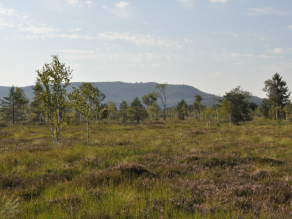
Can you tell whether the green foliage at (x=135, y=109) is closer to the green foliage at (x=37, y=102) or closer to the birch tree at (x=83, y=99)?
the green foliage at (x=37, y=102)

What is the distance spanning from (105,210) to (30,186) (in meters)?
2.90

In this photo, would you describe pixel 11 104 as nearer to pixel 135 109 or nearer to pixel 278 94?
pixel 135 109

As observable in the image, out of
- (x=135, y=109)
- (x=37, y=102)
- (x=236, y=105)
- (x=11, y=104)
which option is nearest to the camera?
(x=37, y=102)

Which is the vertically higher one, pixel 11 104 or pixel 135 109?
pixel 11 104

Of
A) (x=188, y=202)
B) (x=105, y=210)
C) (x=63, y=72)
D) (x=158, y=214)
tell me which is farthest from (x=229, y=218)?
(x=63, y=72)

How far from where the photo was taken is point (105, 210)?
3131mm

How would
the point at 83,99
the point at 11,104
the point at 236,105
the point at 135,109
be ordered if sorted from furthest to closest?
the point at 135,109 < the point at 11,104 < the point at 236,105 < the point at 83,99

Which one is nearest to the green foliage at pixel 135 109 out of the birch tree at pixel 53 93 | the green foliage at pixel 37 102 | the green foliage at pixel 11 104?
the green foliage at pixel 37 102

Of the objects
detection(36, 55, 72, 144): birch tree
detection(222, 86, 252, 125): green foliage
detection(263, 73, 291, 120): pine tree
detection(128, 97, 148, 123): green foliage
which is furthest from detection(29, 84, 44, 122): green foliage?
detection(263, 73, 291, 120): pine tree

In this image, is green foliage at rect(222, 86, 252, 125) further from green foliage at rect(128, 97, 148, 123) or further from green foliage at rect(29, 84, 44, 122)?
green foliage at rect(29, 84, 44, 122)

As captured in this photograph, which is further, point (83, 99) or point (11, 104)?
point (11, 104)

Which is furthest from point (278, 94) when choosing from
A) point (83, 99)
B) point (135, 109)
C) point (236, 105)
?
point (83, 99)

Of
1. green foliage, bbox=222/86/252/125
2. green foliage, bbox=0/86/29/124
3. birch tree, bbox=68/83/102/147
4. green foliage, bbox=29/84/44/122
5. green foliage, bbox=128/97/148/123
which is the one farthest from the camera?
green foliage, bbox=128/97/148/123

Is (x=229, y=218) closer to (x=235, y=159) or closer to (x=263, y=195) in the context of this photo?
(x=263, y=195)
